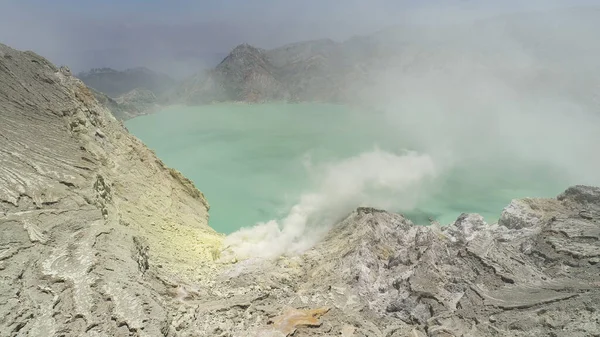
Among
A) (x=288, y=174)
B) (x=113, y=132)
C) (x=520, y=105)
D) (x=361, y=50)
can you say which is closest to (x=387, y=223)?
(x=113, y=132)

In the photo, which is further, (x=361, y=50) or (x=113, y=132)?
(x=361, y=50)

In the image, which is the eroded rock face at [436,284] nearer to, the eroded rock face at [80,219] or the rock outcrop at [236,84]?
the eroded rock face at [80,219]

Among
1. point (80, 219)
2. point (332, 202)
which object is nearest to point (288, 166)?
point (332, 202)

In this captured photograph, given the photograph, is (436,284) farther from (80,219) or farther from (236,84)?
A: (236,84)

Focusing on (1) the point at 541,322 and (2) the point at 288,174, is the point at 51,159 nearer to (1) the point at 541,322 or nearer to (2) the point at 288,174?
(1) the point at 541,322

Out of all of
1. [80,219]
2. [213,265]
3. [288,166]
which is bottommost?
[213,265]

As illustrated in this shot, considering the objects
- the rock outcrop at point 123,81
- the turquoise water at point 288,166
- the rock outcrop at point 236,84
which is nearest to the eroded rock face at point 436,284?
the turquoise water at point 288,166

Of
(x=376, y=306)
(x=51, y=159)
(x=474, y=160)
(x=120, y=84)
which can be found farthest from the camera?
(x=120, y=84)
